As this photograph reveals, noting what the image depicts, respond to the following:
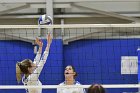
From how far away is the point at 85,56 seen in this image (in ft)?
22.3

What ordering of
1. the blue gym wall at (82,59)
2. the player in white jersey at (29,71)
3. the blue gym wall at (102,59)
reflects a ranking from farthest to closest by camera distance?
the blue gym wall at (102,59) → the blue gym wall at (82,59) → the player in white jersey at (29,71)

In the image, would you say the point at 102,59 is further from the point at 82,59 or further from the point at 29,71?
the point at 29,71

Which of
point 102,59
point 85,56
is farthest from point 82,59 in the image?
point 102,59

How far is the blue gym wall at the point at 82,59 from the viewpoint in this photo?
21.7 feet

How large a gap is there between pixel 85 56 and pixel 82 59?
0.08 m

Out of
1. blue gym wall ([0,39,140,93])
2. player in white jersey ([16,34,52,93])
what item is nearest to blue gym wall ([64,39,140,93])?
blue gym wall ([0,39,140,93])

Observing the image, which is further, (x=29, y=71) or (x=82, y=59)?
(x=82, y=59)

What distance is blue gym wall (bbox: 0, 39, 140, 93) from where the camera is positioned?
261 inches

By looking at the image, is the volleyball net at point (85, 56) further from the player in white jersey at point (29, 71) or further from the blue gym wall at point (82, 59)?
the player in white jersey at point (29, 71)

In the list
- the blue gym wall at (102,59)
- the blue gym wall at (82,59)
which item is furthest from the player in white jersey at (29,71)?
the blue gym wall at (102,59)

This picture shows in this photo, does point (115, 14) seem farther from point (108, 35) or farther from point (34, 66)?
point (34, 66)

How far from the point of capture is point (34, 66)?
4430 millimetres

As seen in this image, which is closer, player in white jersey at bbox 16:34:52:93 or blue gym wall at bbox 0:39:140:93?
player in white jersey at bbox 16:34:52:93

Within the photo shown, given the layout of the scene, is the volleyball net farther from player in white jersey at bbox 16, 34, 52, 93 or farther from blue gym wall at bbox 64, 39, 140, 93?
player in white jersey at bbox 16, 34, 52, 93
